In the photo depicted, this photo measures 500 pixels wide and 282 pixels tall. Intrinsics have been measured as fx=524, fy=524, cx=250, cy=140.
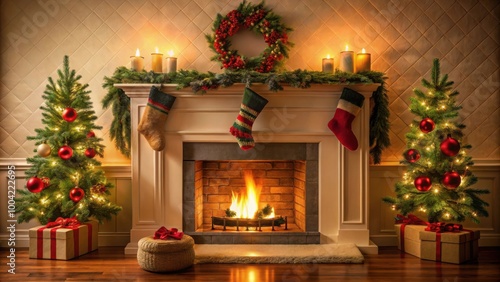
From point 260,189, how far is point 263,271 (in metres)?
1.03

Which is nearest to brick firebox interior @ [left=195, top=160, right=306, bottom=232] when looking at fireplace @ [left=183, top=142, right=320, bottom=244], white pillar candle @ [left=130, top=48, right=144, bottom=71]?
fireplace @ [left=183, top=142, right=320, bottom=244]

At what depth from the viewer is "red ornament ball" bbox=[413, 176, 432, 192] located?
13.1 ft

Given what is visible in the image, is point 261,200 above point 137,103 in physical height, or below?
below

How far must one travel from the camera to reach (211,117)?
4.17 meters

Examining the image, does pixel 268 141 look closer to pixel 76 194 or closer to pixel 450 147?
pixel 450 147

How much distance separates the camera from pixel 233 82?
161 inches

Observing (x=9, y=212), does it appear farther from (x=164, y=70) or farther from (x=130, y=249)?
(x=164, y=70)

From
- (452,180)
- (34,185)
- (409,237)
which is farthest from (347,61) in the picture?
(34,185)

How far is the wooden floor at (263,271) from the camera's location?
11.4ft

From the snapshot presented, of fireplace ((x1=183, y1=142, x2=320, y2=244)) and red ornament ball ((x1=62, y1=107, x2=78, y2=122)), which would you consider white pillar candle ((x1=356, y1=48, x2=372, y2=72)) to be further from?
red ornament ball ((x1=62, y1=107, x2=78, y2=122))

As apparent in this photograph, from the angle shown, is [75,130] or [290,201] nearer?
[75,130]

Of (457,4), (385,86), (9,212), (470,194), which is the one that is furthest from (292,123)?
(9,212)

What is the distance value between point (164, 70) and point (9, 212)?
1771 mm

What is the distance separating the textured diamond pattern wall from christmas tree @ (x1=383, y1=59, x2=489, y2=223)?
42 centimetres
